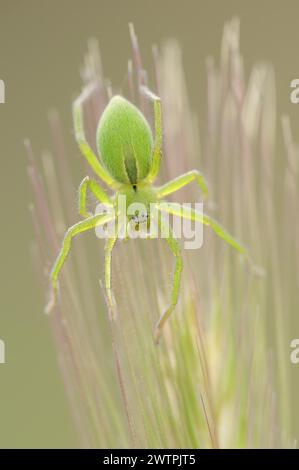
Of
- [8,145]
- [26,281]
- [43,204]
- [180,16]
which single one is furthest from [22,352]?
[180,16]

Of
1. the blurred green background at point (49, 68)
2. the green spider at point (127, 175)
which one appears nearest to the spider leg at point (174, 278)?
the green spider at point (127, 175)

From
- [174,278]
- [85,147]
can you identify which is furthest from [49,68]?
[174,278]

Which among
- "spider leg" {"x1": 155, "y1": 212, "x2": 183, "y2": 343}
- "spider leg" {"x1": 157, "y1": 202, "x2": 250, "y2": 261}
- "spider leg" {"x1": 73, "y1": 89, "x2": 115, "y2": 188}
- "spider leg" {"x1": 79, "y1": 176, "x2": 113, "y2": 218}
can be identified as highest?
"spider leg" {"x1": 73, "y1": 89, "x2": 115, "y2": 188}

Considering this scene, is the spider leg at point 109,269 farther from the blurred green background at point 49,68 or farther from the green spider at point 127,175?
the blurred green background at point 49,68

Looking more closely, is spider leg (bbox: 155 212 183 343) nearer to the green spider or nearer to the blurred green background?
the green spider

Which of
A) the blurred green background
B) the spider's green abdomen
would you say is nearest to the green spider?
the spider's green abdomen

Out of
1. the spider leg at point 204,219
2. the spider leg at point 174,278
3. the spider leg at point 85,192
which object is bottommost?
the spider leg at point 174,278
